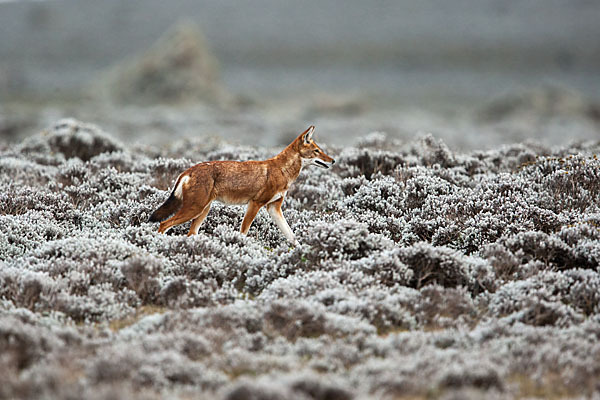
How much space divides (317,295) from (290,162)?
3.25 metres

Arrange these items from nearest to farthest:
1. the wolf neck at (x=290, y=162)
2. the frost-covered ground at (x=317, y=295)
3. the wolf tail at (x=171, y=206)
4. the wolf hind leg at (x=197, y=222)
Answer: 1. the frost-covered ground at (x=317, y=295)
2. the wolf tail at (x=171, y=206)
3. the wolf hind leg at (x=197, y=222)
4. the wolf neck at (x=290, y=162)

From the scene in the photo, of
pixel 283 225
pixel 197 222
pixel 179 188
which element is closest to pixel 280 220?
pixel 283 225

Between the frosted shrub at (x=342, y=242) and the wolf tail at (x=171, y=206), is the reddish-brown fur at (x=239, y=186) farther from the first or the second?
the frosted shrub at (x=342, y=242)

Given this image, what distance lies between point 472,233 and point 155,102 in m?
50.5

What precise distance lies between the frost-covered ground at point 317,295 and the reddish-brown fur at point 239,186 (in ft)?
1.47

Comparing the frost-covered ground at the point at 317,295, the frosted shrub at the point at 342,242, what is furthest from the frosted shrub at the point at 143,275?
the frosted shrub at the point at 342,242

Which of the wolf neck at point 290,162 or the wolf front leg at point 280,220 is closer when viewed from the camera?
the wolf front leg at point 280,220

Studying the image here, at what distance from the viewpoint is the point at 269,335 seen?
17.7 ft

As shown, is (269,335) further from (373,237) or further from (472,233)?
(472,233)

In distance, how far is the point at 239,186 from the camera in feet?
27.3

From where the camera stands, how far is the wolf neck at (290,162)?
8.84 meters

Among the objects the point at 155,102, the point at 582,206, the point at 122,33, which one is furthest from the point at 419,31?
the point at 582,206

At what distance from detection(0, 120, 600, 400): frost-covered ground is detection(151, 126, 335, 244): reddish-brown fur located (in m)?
0.45

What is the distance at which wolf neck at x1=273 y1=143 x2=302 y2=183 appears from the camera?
884 cm
